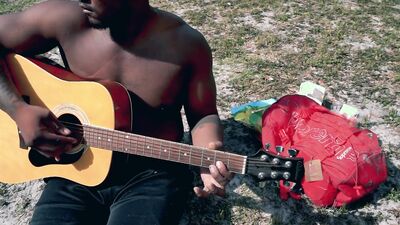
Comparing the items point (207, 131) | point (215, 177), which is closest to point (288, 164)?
point (215, 177)

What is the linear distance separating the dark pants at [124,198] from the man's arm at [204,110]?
0.21 meters

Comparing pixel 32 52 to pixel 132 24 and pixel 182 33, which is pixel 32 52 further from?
pixel 182 33

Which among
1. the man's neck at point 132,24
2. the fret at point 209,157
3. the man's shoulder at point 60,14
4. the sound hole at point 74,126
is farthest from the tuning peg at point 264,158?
the man's shoulder at point 60,14

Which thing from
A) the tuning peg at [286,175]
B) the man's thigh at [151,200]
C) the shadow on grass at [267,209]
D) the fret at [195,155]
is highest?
the tuning peg at [286,175]

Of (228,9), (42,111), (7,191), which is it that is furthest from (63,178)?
(228,9)

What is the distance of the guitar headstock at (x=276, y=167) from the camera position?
200 centimetres

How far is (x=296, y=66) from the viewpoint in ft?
14.3

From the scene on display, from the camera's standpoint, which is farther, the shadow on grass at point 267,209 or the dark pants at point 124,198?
the shadow on grass at point 267,209

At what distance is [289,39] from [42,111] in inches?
126

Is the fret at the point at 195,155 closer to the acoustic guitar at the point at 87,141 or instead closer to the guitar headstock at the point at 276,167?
the acoustic guitar at the point at 87,141

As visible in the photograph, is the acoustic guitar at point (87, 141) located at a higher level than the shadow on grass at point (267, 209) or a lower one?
higher

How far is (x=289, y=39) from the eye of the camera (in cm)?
482

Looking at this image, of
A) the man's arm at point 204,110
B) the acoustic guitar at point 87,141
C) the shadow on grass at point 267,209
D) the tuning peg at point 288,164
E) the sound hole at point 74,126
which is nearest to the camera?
the tuning peg at point 288,164

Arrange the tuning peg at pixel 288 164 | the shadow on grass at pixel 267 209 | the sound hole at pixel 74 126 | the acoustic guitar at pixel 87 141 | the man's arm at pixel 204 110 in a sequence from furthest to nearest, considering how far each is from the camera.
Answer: the shadow on grass at pixel 267 209
the sound hole at pixel 74 126
the man's arm at pixel 204 110
the acoustic guitar at pixel 87 141
the tuning peg at pixel 288 164
